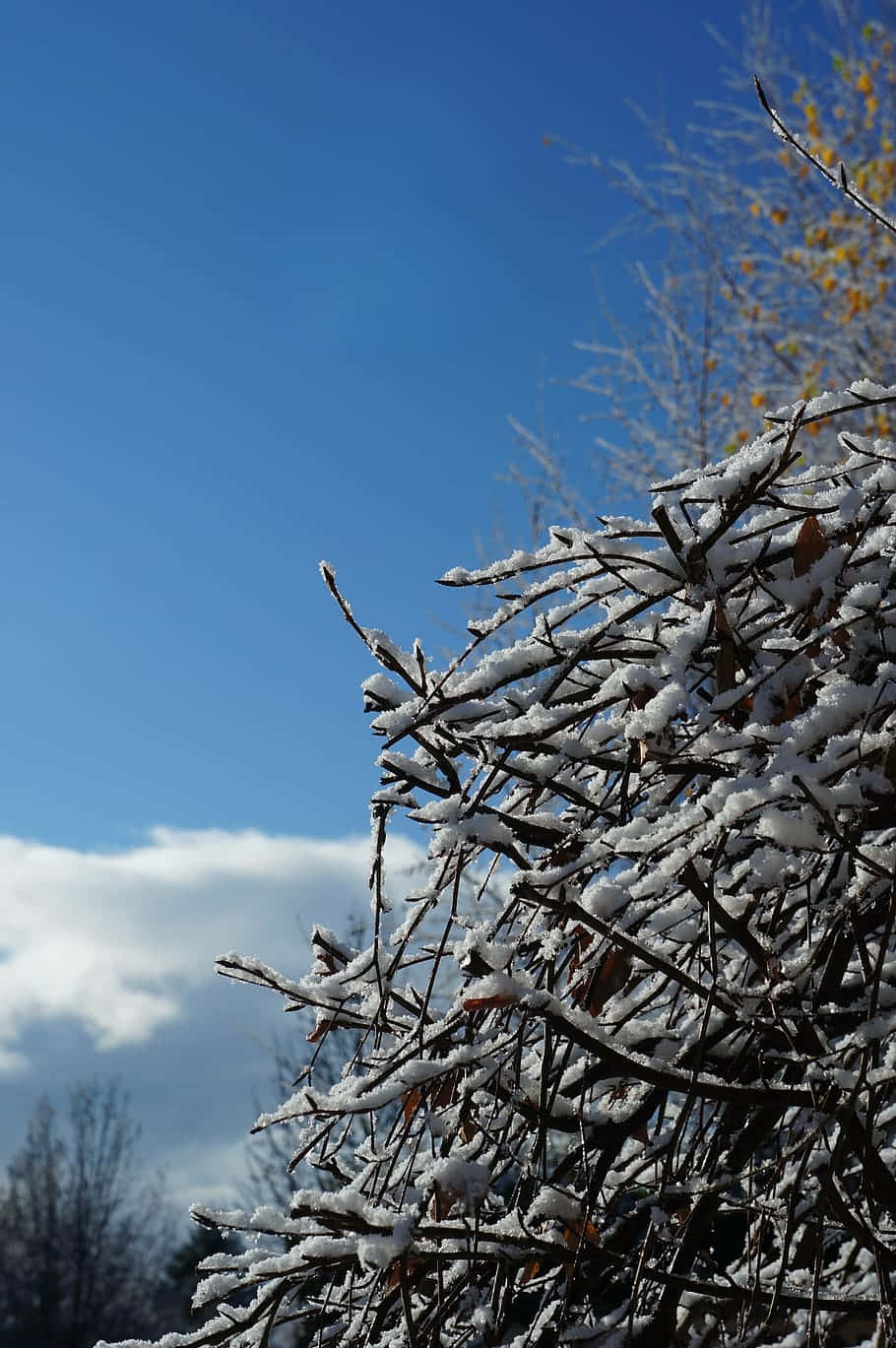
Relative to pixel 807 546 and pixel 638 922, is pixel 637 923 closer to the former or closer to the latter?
pixel 638 922

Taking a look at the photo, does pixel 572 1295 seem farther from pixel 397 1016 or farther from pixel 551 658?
pixel 551 658

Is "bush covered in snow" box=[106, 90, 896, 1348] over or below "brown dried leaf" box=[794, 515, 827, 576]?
below

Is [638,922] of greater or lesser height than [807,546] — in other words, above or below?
below

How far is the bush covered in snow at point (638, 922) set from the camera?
1.36 m

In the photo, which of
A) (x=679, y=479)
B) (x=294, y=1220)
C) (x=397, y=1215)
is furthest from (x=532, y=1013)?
(x=679, y=479)

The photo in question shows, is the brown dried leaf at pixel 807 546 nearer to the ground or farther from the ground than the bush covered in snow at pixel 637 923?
farther from the ground

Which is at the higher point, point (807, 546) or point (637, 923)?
point (807, 546)

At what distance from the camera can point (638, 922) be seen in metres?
1.44

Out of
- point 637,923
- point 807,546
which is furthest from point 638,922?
point 807,546

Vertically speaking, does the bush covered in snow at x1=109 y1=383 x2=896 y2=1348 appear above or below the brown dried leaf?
below

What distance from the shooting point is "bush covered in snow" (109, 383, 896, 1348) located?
1359 millimetres

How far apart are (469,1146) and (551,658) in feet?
2.44

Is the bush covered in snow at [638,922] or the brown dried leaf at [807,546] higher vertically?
the brown dried leaf at [807,546]

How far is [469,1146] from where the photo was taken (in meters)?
1.71
